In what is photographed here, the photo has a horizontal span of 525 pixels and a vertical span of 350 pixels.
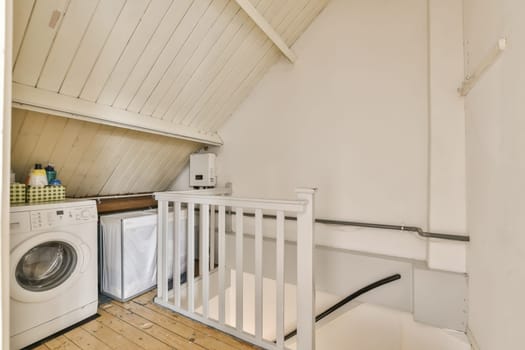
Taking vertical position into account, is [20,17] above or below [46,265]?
above

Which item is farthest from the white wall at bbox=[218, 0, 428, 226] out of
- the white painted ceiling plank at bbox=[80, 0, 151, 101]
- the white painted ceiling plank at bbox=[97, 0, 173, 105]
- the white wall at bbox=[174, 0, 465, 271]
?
the white painted ceiling plank at bbox=[80, 0, 151, 101]

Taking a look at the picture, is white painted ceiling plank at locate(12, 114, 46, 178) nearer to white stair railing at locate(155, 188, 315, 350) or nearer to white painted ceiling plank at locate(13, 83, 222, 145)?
white painted ceiling plank at locate(13, 83, 222, 145)

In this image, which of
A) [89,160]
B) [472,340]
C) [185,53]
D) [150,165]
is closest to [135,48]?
[185,53]

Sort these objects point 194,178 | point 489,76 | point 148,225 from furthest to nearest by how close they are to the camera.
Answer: point 194,178, point 148,225, point 489,76

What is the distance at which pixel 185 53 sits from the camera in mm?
1861

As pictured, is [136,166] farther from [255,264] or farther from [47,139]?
[255,264]

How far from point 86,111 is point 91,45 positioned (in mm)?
454

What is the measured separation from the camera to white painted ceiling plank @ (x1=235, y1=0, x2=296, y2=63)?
1706mm

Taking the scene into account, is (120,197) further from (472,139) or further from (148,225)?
(472,139)

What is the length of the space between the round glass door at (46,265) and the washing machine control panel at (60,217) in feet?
0.47

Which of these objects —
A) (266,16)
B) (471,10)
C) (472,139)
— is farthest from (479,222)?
(266,16)

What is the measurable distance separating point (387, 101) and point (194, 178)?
7.19 ft

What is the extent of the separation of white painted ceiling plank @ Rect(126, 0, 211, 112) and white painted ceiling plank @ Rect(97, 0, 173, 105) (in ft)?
0.44

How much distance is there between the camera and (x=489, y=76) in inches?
47.2
